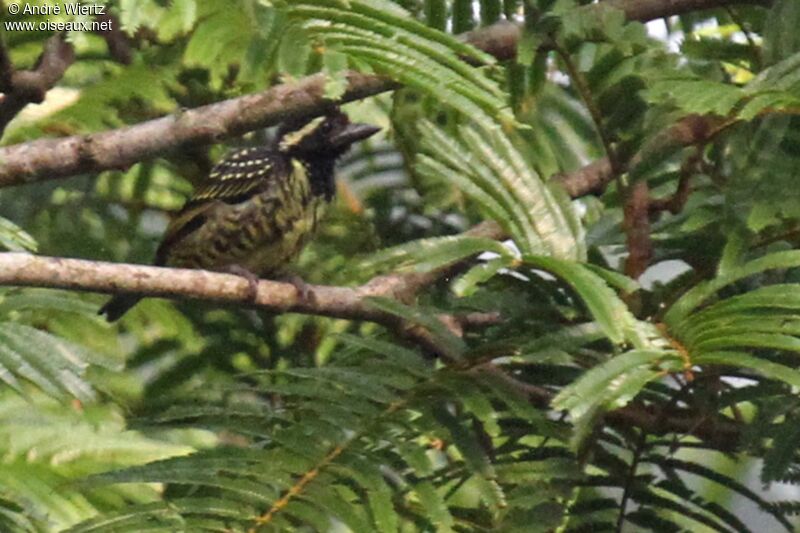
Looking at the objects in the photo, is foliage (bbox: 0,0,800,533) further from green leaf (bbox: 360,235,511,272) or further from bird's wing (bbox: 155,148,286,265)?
bird's wing (bbox: 155,148,286,265)

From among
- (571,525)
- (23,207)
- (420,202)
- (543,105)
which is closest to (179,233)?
(23,207)

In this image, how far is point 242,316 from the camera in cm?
235

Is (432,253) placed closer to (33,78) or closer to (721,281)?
(721,281)

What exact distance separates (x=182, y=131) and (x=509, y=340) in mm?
527

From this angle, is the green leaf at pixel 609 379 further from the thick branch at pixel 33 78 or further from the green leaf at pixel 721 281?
the thick branch at pixel 33 78

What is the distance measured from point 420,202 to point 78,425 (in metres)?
0.89

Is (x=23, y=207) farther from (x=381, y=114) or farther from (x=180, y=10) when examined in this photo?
(x=180, y=10)

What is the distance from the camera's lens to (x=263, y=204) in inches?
113

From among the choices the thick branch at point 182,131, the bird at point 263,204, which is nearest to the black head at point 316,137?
the bird at point 263,204

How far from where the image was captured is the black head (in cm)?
272

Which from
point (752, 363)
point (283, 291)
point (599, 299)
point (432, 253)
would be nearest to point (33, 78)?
point (283, 291)

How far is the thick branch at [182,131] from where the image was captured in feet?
5.47

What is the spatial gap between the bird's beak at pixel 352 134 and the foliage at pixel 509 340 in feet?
2.03

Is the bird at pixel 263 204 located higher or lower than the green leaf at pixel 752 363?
higher
